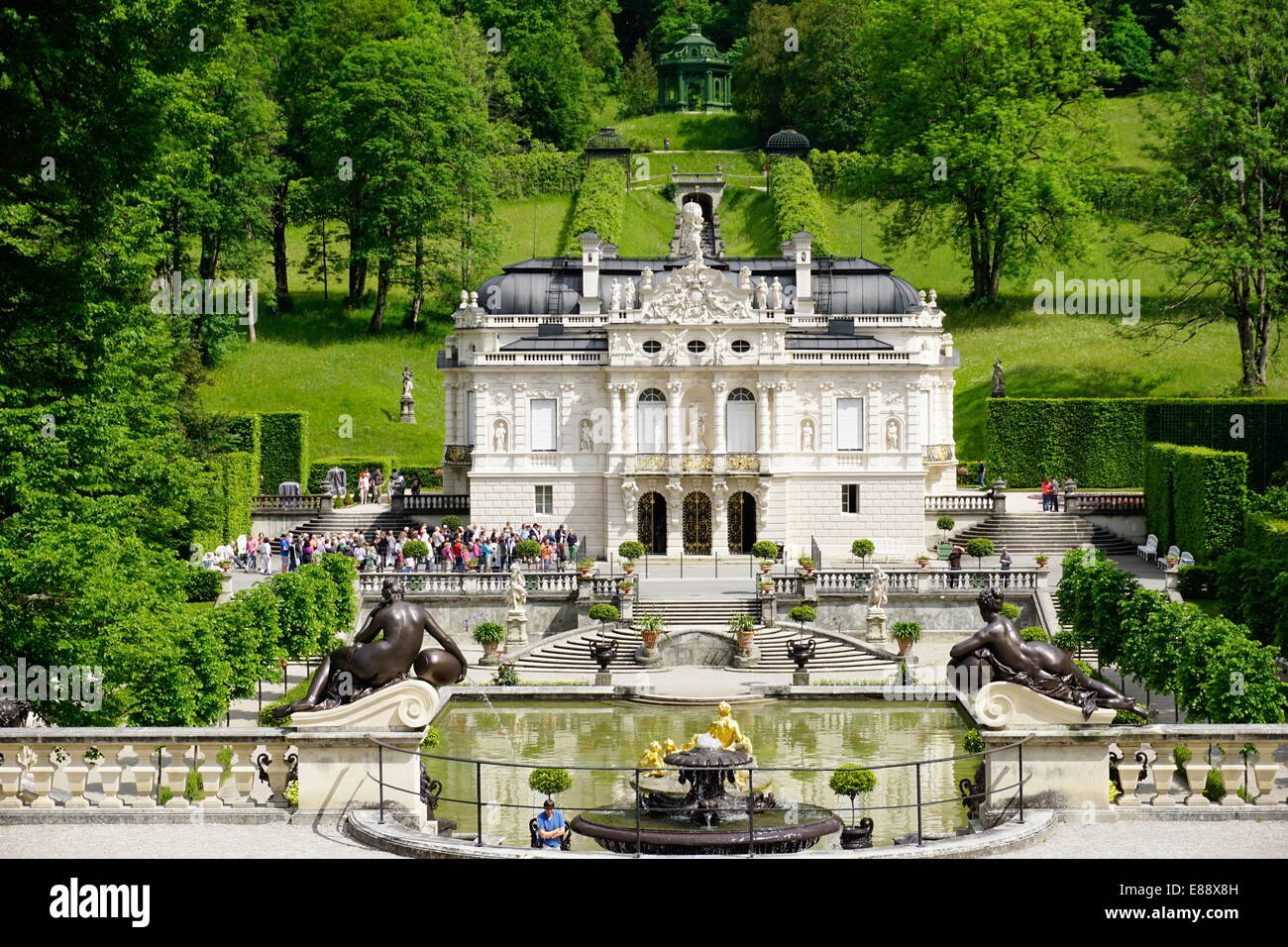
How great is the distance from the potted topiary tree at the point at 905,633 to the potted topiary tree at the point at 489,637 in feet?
34.3

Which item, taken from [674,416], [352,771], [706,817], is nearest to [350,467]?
[674,416]

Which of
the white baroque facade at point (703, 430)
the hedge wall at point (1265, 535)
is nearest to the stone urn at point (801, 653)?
the hedge wall at point (1265, 535)

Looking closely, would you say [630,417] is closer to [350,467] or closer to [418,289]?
[350,467]

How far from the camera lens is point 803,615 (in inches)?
1845

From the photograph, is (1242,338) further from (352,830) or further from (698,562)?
(352,830)

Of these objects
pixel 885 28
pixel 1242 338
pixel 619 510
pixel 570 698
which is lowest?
pixel 570 698

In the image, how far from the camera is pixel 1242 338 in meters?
64.6

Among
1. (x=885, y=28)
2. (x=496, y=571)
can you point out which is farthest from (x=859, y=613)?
(x=885, y=28)

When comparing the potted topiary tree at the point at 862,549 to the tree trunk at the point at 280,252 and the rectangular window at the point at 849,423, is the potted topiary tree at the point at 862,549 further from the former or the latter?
the tree trunk at the point at 280,252

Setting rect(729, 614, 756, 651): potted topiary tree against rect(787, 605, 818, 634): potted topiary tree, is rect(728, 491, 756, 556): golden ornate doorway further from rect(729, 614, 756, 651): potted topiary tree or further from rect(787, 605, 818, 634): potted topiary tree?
rect(729, 614, 756, 651): potted topiary tree

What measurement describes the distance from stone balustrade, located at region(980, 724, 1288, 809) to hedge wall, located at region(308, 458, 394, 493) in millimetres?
47769

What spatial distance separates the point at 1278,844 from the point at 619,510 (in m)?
38.9

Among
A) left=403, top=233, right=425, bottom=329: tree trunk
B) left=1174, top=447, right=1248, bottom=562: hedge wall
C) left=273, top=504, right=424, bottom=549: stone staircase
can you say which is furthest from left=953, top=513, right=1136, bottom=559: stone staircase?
left=403, top=233, right=425, bottom=329: tree trunk

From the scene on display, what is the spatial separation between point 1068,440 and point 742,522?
1399 cm
